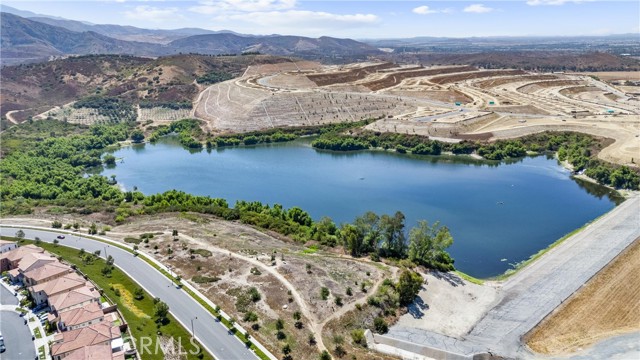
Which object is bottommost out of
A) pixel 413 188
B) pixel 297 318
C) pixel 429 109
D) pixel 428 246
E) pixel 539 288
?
pixel 539 288

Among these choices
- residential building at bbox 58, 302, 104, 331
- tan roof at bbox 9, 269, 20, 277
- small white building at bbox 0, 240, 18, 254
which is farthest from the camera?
small white building at bbox 0, 240, 18, 254

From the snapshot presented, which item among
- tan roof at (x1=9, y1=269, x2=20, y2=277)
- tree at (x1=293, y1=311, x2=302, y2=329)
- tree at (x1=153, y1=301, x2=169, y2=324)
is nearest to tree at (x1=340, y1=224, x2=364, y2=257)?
tree at (x1=293, y1=311, x2=302, y2=329)

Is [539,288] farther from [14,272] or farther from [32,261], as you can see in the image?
[14,272]

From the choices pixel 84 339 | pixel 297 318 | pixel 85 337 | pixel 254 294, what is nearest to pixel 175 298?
pixel 254 294

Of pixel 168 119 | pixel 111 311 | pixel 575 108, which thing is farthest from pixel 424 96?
pixel 111 311

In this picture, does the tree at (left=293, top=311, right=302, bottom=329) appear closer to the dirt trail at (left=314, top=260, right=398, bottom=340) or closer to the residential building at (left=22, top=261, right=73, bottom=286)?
the dirt trail at (left=314, top=260, right=398, bottom=340)

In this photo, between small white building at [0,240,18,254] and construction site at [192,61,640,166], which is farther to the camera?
construction site at [192,61,640,166]

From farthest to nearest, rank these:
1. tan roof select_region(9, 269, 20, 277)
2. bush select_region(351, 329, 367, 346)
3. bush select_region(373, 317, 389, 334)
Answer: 1. tan roof select_region(9, 269, 20, 277)
2. bush select_region(373, 317, 389, 334)
3. bush select_region(351, 329, 367, 346)
